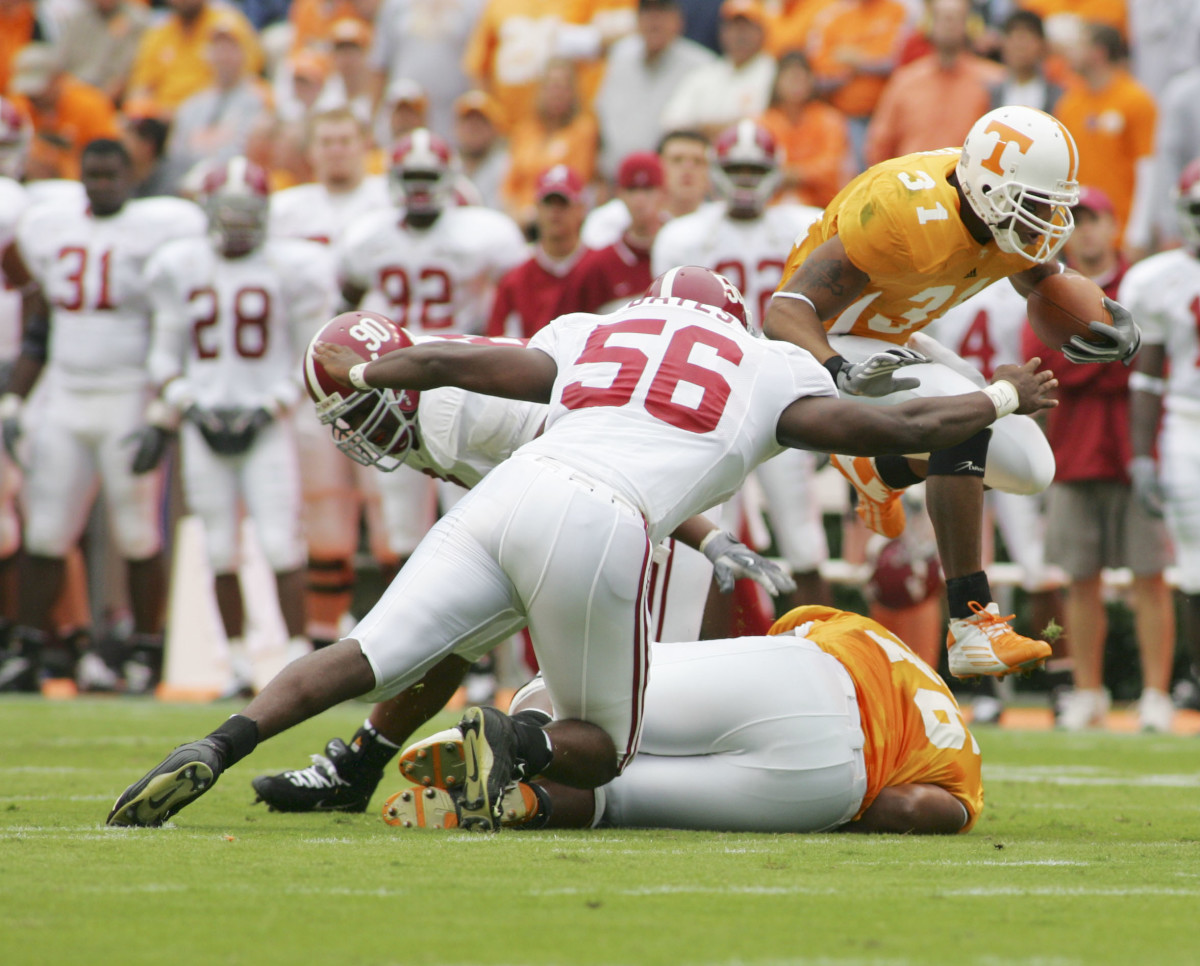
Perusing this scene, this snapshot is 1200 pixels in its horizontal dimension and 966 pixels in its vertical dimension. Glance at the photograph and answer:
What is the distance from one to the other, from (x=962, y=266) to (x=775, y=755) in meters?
1.54

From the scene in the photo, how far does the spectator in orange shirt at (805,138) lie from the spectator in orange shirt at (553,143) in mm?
1136

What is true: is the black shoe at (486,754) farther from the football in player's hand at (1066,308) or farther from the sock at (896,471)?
the football in player's hand at (1066,308)

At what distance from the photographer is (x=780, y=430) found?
12.7 ft

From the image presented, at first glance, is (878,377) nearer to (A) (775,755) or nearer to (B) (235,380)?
(A) (775,755)

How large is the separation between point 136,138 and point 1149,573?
6436 mm

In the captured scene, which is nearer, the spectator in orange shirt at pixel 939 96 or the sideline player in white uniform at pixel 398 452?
the sideline player in white uniform at pixel 398 452

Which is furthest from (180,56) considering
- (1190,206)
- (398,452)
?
(398,452)

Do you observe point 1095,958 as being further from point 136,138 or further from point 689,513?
point 136,138

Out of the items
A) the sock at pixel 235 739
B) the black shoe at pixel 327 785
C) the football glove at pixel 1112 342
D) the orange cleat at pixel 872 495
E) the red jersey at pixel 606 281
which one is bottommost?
the black shoe at pixel 327 785

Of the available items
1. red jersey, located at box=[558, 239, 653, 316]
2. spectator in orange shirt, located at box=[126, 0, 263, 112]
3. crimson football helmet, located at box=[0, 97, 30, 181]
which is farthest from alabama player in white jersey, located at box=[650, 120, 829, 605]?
spectator in orange shirt, located at box=[126, 0, 263, 112]

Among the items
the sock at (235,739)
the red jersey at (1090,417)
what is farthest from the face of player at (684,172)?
the sock at (235,739)

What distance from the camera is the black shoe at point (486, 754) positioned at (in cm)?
359

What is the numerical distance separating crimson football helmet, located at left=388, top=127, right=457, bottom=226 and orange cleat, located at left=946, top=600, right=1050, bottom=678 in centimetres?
455

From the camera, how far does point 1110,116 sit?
9.14m
